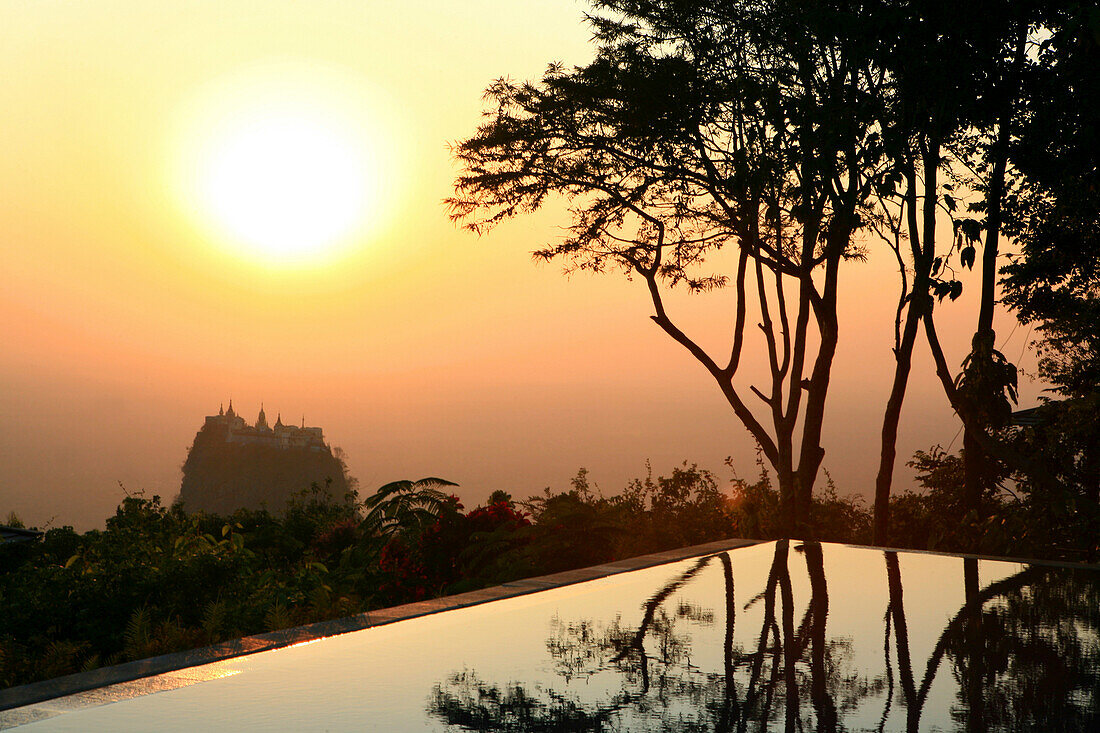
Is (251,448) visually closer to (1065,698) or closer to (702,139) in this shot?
(702,139)

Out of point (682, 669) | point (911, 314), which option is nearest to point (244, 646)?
point (682, 669)

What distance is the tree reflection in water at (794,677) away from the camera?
4430 millimetres

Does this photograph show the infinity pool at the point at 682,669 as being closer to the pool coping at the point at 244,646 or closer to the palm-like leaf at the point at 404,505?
the pool coping at the point at 244,646

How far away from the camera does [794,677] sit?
521 centimetres

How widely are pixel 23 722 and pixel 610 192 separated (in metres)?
15.5

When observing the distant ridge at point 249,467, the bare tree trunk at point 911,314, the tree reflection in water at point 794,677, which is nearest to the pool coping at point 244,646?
the tree reflection in water at point 794,677

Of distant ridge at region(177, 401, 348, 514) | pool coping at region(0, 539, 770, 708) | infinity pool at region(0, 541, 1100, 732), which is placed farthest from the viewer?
distant ridge at region(177, 401, 348, 514)

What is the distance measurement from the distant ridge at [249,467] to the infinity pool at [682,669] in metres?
111

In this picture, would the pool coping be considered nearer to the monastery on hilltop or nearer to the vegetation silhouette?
the vegetation silhouette

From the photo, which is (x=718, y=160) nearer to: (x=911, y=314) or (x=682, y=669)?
(x=911, y=314)

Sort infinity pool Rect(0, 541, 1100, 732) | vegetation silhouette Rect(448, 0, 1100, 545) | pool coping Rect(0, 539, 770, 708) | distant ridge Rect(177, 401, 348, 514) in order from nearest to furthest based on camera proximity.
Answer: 1. infinity pool Rect(0, 541, 1100, 732)
2. pool coping Rect(0, 539, 770, 708)
3. vegetation silhouette Rect(448, 0, 1100, 545)
4. distant ridge Rect(177, 401, 348, 514)

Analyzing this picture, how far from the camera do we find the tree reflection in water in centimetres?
443

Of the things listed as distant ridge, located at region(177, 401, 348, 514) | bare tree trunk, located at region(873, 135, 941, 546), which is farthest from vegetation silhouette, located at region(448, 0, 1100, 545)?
distant ridge, located at region(177, 401, 348, 514)

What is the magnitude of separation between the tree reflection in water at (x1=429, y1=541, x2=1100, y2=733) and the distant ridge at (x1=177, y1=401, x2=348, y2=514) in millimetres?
111515
